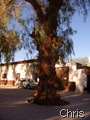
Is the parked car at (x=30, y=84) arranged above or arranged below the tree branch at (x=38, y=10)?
below

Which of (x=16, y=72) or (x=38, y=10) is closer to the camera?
(x=38, y=10)

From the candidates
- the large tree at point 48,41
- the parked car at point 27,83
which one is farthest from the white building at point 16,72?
the large tree at point 48,41

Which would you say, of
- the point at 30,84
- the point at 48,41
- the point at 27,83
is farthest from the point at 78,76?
the point at 48,41

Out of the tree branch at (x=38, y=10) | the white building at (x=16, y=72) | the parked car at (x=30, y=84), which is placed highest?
the tree branch at (x=38, y=10)

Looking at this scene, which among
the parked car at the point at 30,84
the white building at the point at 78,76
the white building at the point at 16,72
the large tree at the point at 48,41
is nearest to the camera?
the large tree at the point at 48,41

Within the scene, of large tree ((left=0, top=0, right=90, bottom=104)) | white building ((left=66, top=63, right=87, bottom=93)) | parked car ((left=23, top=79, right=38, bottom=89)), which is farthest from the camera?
parked car ((left=23, top=79, right=38, bottom=89))

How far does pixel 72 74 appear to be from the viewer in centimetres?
3650

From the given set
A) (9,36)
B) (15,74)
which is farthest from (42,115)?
(15,74)

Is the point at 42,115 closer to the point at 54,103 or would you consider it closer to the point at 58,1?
the point at 54,103

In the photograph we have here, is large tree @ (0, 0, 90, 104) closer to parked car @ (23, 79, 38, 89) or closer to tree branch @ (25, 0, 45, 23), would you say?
tree branch @ (25, 0, 45, 23)

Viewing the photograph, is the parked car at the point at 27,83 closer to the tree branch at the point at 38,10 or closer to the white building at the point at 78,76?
the white building at the point at 78,76

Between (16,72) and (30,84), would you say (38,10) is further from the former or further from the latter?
(16,72)

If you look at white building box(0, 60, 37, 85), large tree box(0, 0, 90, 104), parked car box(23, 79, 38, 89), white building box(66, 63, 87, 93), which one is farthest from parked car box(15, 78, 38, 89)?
large tree box(0, 0, 90, 104)

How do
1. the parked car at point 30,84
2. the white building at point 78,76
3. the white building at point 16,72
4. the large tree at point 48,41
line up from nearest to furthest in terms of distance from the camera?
the large tree at point 48,41 < the white building at point 78,76 < the parked car at point 30,84 < the white building at point 16,72
